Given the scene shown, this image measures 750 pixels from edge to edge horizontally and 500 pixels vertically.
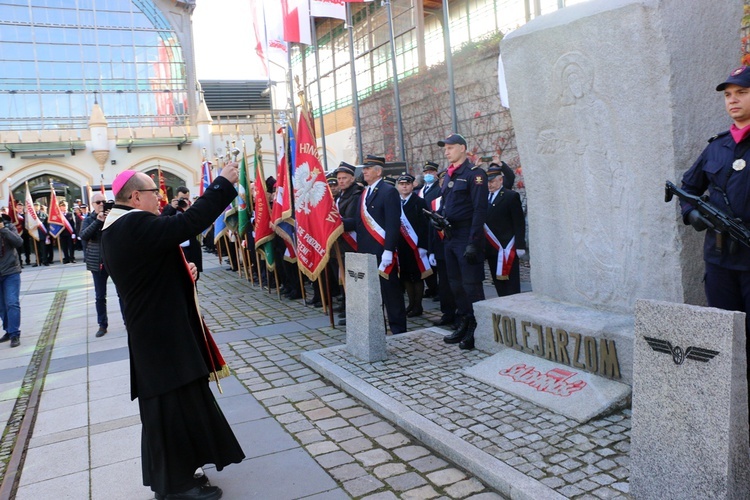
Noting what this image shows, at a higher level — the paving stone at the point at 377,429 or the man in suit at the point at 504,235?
the man in suit at the point at 504,235

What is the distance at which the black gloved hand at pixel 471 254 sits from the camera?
537cm

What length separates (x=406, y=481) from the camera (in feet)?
10.7

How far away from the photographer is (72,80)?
98.8 ft

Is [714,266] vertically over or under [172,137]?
under

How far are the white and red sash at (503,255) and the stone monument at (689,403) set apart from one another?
155 inches

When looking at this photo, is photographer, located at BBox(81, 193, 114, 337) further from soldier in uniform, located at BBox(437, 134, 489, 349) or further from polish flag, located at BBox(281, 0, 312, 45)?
polish flag, located at BBox(281, 0, 312, 45)

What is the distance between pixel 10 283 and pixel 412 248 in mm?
5140

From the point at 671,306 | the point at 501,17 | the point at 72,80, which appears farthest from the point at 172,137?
the point at 671,306

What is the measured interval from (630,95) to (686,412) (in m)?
2.37

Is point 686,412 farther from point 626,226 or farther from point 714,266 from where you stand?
point 626,226

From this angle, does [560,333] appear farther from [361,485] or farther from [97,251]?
[97,251]

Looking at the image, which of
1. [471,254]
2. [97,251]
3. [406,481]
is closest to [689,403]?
[406,481]

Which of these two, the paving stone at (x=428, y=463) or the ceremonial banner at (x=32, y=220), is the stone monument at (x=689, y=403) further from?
the ceremonial banner at (x=32, y=220)

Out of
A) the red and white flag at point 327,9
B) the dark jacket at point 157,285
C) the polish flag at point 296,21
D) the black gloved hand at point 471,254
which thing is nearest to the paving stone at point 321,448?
the dark jacket at point 157,285
